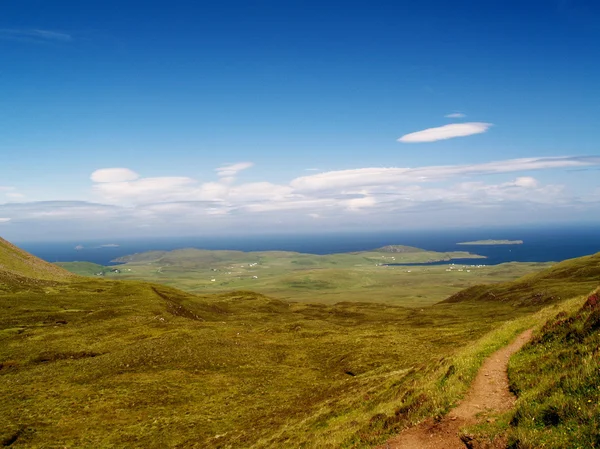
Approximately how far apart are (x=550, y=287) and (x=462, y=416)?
148338 millimetres

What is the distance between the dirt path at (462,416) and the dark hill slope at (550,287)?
120266mm

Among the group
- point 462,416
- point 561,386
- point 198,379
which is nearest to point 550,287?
point 198,379

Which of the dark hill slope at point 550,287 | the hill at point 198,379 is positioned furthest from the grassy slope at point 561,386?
the dark hill slope at point 550,287

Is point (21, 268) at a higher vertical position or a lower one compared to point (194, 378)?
higher

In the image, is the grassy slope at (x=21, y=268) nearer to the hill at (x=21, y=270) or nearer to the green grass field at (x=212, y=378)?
the hill at (x=21, y=270)

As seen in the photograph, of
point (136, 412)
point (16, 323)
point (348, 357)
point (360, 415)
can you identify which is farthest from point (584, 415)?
point (16, 323)

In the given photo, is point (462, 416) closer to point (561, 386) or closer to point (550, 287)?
point (561, 386)

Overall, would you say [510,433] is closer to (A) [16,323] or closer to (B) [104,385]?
(B) [104,385]

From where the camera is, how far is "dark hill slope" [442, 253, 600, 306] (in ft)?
407

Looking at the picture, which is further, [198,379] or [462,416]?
[198,379]

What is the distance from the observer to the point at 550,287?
136000 mm

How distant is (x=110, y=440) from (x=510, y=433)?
3933 centimetres

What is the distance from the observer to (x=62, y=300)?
109m

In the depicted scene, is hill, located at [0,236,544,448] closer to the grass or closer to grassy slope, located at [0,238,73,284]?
the grass
